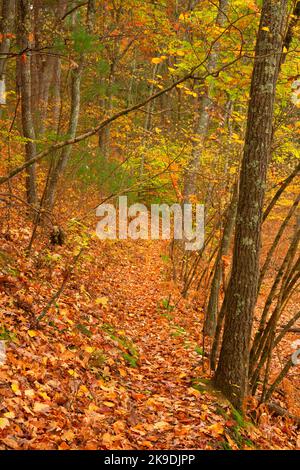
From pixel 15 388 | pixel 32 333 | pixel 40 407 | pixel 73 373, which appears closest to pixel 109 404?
pixel 73 373

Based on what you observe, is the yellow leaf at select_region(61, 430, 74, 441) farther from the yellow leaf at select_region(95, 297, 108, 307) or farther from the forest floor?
the yellow leaf at select_region(95, 297, 108, 307)

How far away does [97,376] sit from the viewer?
202 inches

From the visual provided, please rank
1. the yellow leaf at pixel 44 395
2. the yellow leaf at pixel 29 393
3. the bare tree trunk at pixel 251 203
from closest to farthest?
the yellow leaf at pixel 29 393 < the yellow leaf at pixel 44 395 < the bare tree trunk at pixel 251 203

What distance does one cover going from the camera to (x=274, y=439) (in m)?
5.28

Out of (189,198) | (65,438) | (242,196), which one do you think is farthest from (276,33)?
(189,198)

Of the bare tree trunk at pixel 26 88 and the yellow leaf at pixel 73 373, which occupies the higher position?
the bare tree trunk at pixel 26 88

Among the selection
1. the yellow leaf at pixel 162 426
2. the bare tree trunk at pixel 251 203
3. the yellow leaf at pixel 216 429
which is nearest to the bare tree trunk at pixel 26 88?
the bare tree trunk at pixel 251 203

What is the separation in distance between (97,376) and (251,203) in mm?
2815

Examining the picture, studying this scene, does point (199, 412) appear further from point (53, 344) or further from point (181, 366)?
point (53, 344)

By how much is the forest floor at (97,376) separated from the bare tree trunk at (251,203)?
1.87 feet

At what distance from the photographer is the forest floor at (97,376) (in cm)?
387

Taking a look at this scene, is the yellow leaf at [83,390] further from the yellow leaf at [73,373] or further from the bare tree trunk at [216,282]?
the bare tree trunk at [216,282]

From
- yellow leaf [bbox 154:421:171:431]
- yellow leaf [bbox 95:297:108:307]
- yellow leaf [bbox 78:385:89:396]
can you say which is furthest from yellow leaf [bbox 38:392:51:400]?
yellow leaf [bbox 95:297:108:307]

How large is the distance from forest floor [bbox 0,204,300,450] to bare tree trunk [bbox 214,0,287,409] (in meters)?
0.57
